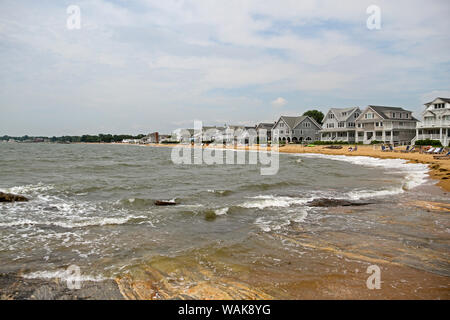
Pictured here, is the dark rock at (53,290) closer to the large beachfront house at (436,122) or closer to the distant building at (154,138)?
the large beachfront house at (436,122)

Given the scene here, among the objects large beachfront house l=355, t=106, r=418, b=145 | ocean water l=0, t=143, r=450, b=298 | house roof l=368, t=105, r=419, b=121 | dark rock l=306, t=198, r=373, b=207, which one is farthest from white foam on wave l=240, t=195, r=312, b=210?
house roof l=368, t=105, r=419, b=121

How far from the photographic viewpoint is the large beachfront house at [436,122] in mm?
49906

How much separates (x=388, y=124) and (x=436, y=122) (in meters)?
10.2

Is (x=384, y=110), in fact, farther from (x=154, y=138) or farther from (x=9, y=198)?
(x=154, y=138)

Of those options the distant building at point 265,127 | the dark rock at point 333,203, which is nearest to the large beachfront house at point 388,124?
the distant building at point 265,127

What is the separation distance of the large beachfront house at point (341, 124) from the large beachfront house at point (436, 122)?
16.7 metres

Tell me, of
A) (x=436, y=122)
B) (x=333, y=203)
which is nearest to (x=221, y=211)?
(x=333, y=203)

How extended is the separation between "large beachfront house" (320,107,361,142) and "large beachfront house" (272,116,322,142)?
833 cm

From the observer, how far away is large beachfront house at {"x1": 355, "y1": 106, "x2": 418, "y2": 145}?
60.5 metres

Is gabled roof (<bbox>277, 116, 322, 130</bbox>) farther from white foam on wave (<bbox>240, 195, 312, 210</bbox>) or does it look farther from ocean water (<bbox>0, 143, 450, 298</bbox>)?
white foam on wave (<bbox>240, 195, 312, 210</bbox>)

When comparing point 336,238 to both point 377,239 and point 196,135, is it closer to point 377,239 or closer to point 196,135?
point 377,239

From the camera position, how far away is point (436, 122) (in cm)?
5072
